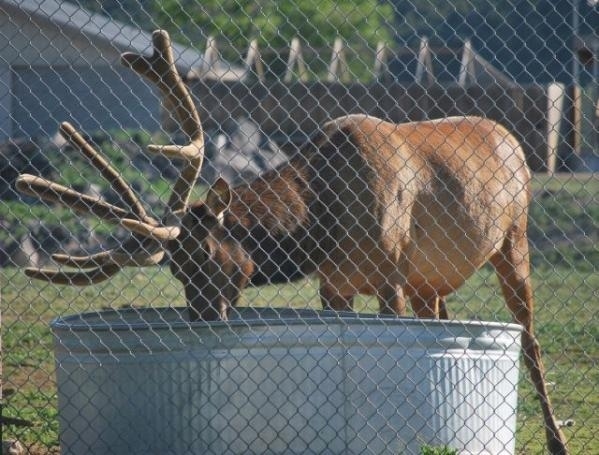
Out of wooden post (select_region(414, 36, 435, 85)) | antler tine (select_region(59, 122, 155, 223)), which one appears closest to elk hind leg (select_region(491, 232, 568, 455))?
wooden post (select_region(414, 36, 435, 85))

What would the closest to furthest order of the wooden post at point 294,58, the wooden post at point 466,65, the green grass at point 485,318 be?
the green grass at point 485,318 → the wooden post at point 466,65 → the wooden post at point 294,58

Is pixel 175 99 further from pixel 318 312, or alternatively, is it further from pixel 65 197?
pixel 318 312

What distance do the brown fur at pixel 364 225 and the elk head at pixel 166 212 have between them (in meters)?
0.01

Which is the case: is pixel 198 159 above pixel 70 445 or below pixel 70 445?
above

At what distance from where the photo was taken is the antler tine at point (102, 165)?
6602mm

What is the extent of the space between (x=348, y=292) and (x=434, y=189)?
878 millimetres

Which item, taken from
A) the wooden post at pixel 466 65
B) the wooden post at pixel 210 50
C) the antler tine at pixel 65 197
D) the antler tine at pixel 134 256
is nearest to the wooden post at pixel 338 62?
the wooden post at pixel 210 50

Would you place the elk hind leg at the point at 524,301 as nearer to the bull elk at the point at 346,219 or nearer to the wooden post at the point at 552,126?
the bull elk at the point at 346,219

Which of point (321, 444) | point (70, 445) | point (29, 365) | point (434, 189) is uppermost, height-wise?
point (434, 189)

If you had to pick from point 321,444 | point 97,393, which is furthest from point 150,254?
point 321,444

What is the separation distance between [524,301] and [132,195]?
8.96 ft

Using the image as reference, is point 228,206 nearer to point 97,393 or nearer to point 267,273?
point 267,273

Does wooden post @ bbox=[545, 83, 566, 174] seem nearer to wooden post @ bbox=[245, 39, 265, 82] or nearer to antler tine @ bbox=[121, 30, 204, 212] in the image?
antler tine @ bbox=[121, 30, 204, 212]

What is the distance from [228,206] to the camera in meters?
6.98
